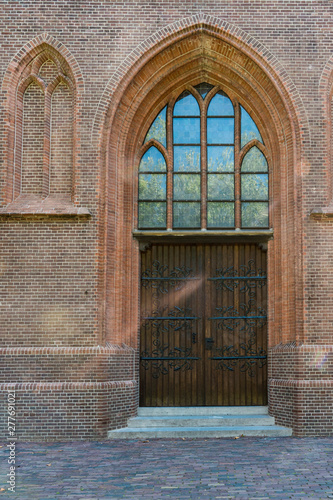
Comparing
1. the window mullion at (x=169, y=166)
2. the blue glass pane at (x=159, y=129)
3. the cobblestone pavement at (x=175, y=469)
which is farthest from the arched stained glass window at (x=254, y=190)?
the cobblestone pavement at (x=175, y=469)

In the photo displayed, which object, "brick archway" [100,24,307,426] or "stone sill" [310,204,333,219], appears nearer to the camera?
"stone sill" [310,204,333,219]

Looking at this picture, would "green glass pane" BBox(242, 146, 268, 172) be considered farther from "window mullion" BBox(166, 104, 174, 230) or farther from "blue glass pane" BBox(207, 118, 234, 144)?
"window mullion" BBox(166, 104, 174, 230)

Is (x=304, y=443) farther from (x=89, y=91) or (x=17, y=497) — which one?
(x=89, y=91)

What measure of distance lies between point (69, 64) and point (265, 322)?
230 inches

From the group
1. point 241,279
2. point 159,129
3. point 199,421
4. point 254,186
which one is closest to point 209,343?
point 241,279

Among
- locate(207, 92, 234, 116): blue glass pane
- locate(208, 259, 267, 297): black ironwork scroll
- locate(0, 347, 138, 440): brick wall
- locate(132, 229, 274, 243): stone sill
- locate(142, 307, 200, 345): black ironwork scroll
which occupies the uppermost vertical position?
A: locate(207, 92, 234, 116): blue glass pane

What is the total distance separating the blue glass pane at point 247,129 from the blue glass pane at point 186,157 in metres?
0.91

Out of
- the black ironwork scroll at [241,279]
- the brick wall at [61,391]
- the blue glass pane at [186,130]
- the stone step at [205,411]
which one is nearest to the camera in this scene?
the brick wall at [61,391]

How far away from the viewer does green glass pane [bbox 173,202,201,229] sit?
10.5 metres

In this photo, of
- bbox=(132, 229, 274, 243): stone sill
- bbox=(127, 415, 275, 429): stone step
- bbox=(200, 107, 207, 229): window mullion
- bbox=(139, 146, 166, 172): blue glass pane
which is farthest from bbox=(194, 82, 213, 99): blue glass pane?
bbox=(127, 415, 275, 429): stone step

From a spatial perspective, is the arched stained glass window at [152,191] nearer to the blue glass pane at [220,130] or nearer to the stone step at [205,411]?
the blue glass pane at [220,130]

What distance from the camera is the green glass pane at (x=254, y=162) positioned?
35.0 feet

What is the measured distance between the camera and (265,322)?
10.4 meters

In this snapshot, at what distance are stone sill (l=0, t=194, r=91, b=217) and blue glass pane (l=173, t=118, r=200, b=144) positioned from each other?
2.44m
